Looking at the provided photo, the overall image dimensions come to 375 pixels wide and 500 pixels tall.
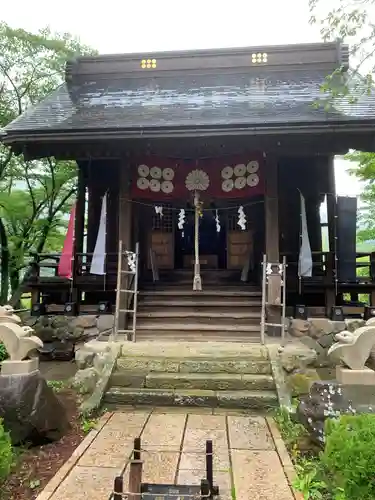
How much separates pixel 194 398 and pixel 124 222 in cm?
396

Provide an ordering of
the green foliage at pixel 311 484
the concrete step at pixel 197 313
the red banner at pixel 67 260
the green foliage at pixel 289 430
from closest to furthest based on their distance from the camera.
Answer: the green foliage at pixel 311 484
the green foliage at pixel 289 430
the concrete step at pixel 197 313
the red banner at pixel 67 260

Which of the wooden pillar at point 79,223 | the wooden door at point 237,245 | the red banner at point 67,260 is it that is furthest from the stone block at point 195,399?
the wooden door at point 237,245

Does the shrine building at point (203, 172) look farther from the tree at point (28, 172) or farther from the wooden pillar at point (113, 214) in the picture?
the tree at point (28, 172)

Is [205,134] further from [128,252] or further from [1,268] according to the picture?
[1,268]

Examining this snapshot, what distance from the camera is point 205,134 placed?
25.3 ft

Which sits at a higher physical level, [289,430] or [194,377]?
[194,377]

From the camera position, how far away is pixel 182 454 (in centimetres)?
428

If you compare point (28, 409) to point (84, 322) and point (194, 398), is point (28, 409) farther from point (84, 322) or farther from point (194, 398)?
point (84, 322)

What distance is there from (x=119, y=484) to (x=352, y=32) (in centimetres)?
653

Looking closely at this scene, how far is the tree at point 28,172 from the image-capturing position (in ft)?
43.0

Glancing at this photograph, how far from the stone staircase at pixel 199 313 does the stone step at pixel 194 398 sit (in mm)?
1874

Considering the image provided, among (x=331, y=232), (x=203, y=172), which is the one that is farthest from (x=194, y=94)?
(x=331, y=232)

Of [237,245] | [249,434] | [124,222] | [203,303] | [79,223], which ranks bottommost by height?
[249,434]

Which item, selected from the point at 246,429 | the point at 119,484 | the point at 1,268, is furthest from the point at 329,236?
the point at 1,268
